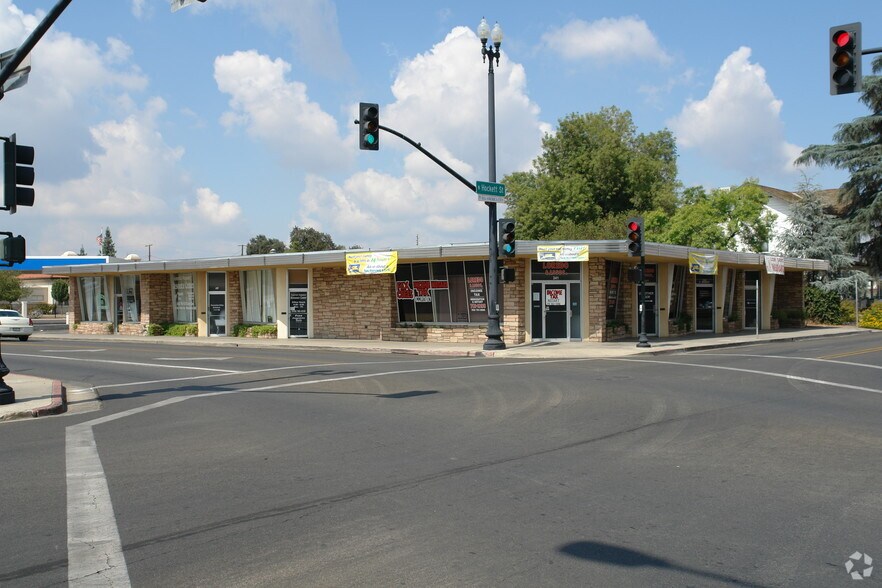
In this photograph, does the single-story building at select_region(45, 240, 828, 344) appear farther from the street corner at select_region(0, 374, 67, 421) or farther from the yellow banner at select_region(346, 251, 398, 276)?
the street corner at select_region(0, 374, 67, 421)

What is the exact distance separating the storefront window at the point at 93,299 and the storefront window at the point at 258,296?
10008mm

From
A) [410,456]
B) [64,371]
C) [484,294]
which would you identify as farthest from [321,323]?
[410,456]

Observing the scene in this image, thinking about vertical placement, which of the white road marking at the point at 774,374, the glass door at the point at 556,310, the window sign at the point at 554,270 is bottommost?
the white road marking at the point at 774,374

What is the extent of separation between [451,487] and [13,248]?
27.9ft

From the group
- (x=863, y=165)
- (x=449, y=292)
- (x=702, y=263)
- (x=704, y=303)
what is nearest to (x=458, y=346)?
(x=449, y=292)

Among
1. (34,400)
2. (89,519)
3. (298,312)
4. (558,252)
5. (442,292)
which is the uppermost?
(558,252)

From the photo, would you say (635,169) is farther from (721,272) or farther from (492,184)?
→ (492,184)

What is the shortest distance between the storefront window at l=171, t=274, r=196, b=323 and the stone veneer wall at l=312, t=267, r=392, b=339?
8.04 metres

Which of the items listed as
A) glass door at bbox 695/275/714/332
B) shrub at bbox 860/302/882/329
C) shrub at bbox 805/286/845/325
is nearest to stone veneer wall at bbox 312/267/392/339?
glass door at bbox 695/275/714/332

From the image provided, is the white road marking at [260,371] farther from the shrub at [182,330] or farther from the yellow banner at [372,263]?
the shrub at [182,330]

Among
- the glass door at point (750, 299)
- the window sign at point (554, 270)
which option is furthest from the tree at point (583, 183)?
the window sign at point (554, 270)

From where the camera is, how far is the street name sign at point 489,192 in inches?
867

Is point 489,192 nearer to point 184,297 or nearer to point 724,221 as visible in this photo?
point 184,297

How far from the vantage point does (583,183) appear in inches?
2130
